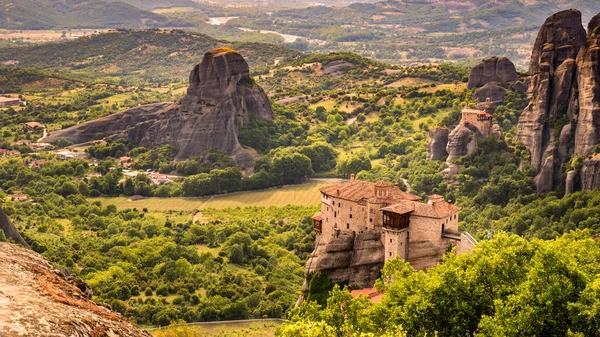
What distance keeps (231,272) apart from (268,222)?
71.6 feet

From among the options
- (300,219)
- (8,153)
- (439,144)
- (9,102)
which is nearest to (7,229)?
(300,219)

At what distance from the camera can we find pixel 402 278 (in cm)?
5275

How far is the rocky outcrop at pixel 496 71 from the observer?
5256 inches

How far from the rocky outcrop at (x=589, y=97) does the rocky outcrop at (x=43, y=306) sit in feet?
222

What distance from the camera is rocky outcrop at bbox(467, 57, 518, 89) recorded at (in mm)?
133500

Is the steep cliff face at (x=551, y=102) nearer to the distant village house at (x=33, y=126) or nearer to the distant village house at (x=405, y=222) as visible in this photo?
the distant village house at (x=405, y=222)

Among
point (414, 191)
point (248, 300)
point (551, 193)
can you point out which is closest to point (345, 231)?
point (248, 300)

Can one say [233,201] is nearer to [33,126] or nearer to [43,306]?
[33,126]

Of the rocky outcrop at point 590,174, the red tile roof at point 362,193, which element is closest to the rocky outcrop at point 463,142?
the rocky outcrop at point 590,174

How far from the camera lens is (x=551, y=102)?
325ft

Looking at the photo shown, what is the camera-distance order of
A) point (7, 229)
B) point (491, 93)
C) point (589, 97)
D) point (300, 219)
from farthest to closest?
point (491, 93) < point (300, 219) < point (589, 97) < point (7, 229)

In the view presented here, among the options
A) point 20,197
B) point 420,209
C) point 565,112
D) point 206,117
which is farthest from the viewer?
point 206,117

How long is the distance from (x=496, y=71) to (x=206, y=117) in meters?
51.5

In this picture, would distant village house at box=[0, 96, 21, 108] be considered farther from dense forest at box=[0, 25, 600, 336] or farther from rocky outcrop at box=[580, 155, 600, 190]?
rocky outcrop at box=[580, 155, 600, 190]
